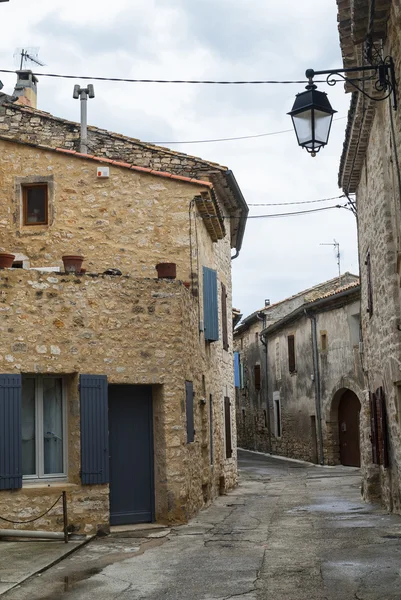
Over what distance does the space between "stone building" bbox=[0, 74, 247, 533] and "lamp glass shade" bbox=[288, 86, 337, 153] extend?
4116 millimetres

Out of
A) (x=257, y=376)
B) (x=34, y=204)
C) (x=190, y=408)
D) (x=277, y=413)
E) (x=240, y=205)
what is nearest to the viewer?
(x=190, y=408)

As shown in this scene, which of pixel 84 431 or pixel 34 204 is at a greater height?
pixel 34 204

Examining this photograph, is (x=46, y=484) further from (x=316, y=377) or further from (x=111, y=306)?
(x=316, y=377)

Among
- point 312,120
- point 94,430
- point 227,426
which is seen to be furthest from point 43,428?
point 227,426

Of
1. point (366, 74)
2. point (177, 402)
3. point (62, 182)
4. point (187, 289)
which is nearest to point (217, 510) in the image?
point (177, 402)

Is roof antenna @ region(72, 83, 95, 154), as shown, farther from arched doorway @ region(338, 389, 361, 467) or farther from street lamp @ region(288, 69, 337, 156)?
arched doorway @ region(338, 389, 361, 467)

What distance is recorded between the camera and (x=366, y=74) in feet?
34.1

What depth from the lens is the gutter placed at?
1654 cm

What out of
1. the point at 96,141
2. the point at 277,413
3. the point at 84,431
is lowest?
the point at 84,431

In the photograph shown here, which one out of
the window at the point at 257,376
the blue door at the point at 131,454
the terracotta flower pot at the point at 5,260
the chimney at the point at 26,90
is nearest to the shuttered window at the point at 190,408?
the blue door at the point at 131,454

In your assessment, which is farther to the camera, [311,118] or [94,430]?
[94,430]

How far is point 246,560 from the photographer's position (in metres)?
8.24

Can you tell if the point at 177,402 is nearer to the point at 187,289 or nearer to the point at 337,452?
the point at 187,289

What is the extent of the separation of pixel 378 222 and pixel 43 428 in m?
5.70
